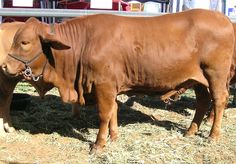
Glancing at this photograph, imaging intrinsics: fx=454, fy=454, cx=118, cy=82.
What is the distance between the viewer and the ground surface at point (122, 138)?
5113mm

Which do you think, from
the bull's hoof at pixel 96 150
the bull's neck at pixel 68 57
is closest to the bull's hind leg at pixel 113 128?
the bull's hoof at pixel 96 150

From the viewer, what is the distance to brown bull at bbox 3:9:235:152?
5141mm

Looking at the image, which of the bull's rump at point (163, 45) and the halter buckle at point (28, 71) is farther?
the bull's rump at point (163, 45)

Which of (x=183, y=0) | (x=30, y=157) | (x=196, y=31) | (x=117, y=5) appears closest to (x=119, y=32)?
(x=196, y=31)

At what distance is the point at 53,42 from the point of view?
16.7ft

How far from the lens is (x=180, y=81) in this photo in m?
5.49

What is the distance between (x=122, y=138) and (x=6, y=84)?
1.62 meters

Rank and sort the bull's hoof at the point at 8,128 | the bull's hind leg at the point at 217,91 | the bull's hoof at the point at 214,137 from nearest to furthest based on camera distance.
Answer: the bull's hind leg at the point at 217,91 < the bull's hoof at the point at 214,137 < the bull's hoof at the point at 8,128

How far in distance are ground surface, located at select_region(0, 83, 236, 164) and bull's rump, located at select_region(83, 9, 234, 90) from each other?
0.77m

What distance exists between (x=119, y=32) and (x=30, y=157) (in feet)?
5.78

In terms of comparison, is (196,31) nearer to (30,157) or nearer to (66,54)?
(66,54)

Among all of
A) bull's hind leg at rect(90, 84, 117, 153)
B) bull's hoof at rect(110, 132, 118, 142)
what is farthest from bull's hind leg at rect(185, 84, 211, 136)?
bull's hind leg at rect(90, 84, 117, 153)

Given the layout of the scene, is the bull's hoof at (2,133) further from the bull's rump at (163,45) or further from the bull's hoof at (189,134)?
the bull's hoof at (189,134)

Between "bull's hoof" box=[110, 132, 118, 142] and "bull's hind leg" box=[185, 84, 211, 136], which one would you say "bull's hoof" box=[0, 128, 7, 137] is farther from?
"bull's hind leg" box=[185, 84, 211, 136]
